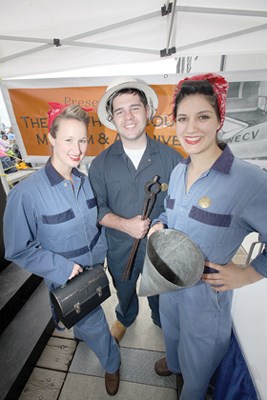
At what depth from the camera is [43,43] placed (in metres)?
2.06

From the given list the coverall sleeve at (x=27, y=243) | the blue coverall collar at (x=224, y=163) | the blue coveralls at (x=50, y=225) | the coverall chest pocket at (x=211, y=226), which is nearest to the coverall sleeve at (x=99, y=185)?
the blue coveralls at (x=50, y=225)

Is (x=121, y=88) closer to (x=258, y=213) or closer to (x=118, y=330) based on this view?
(x=258, y=213)

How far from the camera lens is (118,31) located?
1940mm

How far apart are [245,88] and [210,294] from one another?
2.37 metres

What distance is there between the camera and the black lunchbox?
1.19m

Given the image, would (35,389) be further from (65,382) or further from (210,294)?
(210,294)

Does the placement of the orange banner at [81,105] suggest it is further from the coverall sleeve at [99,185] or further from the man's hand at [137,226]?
the man's hand at [137,226]

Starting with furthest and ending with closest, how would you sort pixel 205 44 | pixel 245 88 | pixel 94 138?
1. pixel 94 138
2. pixel 245 88
3. pixel 205 44

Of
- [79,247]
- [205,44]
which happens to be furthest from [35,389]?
[205,44]

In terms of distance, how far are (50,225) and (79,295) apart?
0.49 meters

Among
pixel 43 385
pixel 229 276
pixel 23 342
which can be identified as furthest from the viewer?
pixel 23 342

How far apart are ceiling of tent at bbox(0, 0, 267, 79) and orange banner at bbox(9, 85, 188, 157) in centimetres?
26

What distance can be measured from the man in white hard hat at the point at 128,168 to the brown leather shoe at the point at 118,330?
0.80 meters

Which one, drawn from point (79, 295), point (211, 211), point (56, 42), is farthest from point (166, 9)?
point (79, 295)
